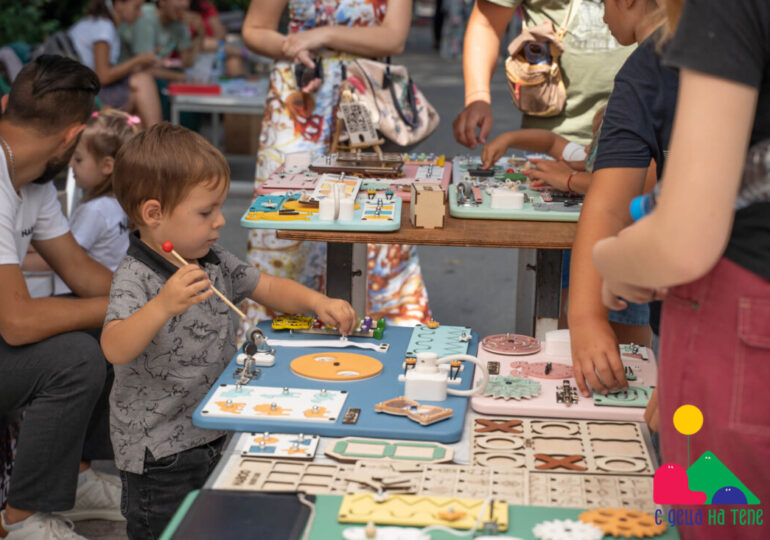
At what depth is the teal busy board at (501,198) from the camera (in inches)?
105

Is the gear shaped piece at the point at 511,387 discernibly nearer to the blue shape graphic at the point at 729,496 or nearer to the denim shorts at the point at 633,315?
the blue shape graphic at the point at 729,496

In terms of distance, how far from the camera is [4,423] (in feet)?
9.51

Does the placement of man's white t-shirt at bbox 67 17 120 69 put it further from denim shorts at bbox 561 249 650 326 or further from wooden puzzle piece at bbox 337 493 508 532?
wooden puzzle piece at bbox 337 493 508 532

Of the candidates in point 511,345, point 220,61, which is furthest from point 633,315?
point 220,61

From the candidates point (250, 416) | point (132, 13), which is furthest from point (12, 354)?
point (132, 13)

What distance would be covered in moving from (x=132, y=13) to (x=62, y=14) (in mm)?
3135

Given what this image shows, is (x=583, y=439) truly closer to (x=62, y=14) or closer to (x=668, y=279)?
(x=668, y=279)

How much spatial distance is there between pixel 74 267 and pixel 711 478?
2.29 meters

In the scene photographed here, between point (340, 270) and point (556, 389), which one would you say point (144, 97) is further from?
point (556, 389)

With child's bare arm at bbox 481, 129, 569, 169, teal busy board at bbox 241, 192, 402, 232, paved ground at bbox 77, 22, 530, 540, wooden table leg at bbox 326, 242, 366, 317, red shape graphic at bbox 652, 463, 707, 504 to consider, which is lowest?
paved ground at bbox 77, 22, 530, 540

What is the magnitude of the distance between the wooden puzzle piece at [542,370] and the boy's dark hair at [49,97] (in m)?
1.53

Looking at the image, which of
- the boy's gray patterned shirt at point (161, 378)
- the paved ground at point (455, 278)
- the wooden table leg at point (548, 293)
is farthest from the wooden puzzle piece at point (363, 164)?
the boy's gray patterned shirt at point (161, 378)

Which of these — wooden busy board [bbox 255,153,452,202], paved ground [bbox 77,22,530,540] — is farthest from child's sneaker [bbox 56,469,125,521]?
wooden busy board [bbox 255,153,452,202]

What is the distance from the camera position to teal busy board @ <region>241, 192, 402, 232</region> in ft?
8.29
